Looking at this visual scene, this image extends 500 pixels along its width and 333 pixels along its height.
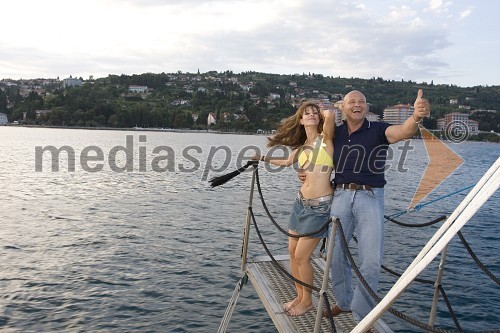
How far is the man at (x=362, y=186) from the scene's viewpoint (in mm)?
4625

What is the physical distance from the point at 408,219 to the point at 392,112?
30.1ft

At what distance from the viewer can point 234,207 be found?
71.6ft

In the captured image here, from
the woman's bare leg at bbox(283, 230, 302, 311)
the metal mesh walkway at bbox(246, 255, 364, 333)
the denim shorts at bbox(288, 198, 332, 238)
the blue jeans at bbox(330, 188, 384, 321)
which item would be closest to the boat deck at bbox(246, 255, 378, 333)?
the metal mesh walkway at bbox(246, 255, 364, 333)

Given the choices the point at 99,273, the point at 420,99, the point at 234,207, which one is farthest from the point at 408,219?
the point at 420,99

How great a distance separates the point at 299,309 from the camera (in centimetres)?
528

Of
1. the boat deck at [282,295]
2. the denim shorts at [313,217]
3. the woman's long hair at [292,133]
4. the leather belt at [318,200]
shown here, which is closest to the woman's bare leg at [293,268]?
the boat deck at [282,295]

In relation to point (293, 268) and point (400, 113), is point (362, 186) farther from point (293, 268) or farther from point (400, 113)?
point (400, 113)

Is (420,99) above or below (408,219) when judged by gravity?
above

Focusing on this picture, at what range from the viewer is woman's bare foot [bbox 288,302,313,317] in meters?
5.25

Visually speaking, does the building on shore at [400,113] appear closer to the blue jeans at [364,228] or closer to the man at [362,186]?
the man at [362,186]

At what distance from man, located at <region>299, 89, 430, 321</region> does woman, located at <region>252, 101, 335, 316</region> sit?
0.14 metres

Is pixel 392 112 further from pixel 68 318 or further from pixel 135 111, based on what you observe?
pixel 135 111

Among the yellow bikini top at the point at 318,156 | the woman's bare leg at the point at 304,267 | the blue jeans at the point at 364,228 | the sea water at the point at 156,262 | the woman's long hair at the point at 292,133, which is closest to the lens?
the blue jeans at the point at 364,228

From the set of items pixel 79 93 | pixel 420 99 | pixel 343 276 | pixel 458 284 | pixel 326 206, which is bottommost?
pixel 458 284
